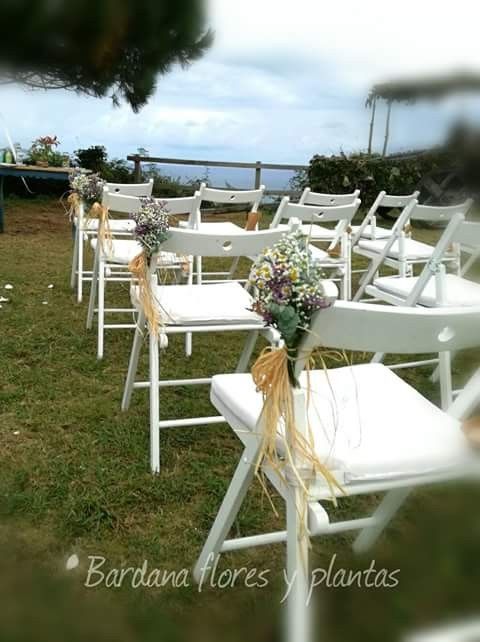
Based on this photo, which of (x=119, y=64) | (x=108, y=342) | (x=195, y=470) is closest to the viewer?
(x=119, y=64)

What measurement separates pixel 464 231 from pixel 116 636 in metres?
1.71

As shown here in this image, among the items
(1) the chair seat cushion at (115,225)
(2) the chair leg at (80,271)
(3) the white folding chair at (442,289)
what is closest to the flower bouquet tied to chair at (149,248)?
(3) the white folding chair at (442,289)

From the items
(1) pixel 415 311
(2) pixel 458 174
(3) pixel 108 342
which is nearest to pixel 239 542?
(1) pixel 415 311

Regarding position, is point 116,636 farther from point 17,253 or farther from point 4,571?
point 17,253

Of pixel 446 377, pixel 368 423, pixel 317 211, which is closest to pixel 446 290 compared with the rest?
pixel 446 377

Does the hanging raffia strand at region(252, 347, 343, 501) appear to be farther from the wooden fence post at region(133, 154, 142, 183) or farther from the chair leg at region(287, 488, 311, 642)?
the wooden fence post at region(133, 154, 142, 183)

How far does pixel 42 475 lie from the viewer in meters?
1.86

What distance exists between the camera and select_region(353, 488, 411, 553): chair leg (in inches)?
53.0

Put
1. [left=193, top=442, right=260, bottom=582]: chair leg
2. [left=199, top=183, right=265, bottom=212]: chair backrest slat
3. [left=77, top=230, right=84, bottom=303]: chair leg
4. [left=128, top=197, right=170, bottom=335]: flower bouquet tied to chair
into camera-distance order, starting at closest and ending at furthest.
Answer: [left=193, top=442, right=260, bottom=582]: chair leg
[left=128, top=197, right=170, bottom=335]: flower bouquet tied to chair
[left=199, top=183, right=265, bottom=212]: chair backrest slat
[left=77, top=230, right=84, bottom=303]: chair leg

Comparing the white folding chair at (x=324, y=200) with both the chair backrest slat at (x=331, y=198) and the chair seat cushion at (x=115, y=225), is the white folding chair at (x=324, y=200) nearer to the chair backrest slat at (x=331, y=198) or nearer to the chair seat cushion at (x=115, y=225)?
the chair backrest slat at (x=331, y=198)

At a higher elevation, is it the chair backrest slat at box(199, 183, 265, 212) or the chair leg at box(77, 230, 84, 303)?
the chair backrest slat at box(199, 183, 265, 212)

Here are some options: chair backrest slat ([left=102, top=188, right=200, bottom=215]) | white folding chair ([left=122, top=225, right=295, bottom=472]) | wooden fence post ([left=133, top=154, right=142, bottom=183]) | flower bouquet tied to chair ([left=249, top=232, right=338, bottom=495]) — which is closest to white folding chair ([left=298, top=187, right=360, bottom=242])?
chair backrest slat ([left=102, top=188, right=200, bottom=215])

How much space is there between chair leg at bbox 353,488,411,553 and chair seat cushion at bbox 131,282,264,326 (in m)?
0.60

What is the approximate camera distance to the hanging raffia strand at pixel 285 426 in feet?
3.00
